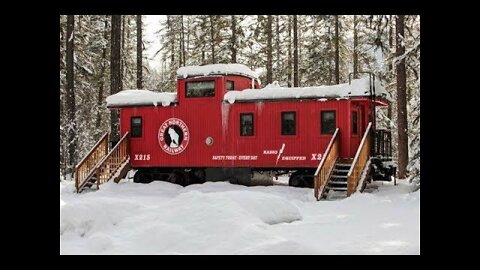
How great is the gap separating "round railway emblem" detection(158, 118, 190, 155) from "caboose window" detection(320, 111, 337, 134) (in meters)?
4.97

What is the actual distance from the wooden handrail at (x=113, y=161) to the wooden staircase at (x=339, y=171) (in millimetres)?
7594

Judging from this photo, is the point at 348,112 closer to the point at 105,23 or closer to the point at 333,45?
the point at 333,45

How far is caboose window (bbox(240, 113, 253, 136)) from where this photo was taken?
18656mm

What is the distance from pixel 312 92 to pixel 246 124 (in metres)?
2.61

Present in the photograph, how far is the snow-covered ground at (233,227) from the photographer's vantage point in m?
7.99

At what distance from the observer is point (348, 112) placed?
17.2 metres

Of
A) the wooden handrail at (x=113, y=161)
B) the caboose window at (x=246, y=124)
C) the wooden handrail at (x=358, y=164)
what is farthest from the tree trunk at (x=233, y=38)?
the wooden handrail at (x=358, y=164)

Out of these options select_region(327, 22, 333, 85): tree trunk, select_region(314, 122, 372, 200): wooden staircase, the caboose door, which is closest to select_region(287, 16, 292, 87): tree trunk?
select_region(327, 22, 333, 85): tree trunk

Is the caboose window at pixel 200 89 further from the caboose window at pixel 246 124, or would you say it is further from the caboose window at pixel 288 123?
the caboose window at pixel 288 123

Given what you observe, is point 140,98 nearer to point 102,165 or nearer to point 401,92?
point 102,165

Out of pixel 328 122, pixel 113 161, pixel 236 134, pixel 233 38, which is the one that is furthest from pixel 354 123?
pixel 233 38

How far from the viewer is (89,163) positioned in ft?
62.6

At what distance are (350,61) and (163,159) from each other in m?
19.5
